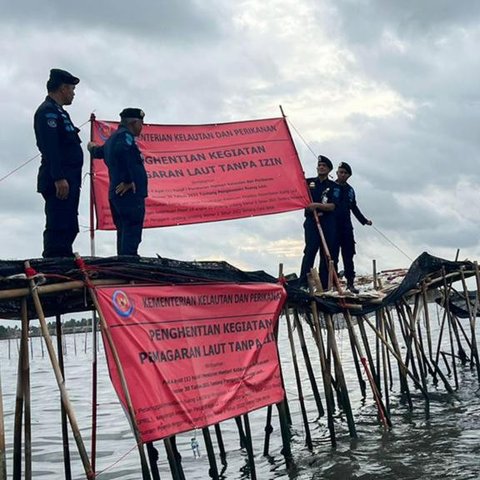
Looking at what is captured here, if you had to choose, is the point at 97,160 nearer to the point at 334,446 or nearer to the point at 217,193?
the point at 217,193

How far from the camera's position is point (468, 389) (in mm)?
15844

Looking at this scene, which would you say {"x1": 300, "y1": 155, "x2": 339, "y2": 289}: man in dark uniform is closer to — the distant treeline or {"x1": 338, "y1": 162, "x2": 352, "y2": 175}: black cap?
{"x1": 338, "y1": 162, "x2": 352, "y2": 175}: black cap

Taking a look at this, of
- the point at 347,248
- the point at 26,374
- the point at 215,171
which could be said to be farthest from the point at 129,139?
the point at 347,248

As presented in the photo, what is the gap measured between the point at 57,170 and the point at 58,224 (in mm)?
609

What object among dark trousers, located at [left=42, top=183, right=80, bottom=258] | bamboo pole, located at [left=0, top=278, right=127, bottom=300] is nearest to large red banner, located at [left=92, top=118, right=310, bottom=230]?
dark trousers, located at [left=42, top=183, right=80, bottom=258]

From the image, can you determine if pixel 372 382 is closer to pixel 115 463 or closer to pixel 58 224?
pixel 115 463

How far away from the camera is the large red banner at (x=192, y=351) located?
629cm

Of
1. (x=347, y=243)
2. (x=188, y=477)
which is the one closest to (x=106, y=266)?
(x=188, y=477)

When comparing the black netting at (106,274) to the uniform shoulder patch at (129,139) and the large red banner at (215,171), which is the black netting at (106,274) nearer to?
the uniform shoulder patch at (129,139)

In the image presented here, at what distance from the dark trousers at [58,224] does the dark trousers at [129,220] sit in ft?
2.18

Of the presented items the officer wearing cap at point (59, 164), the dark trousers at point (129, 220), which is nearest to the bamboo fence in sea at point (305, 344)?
the officer wearing cap at point (59, 164)

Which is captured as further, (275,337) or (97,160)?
(97,160)

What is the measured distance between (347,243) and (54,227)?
22.0 feet

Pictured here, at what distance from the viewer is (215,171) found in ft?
34.9
